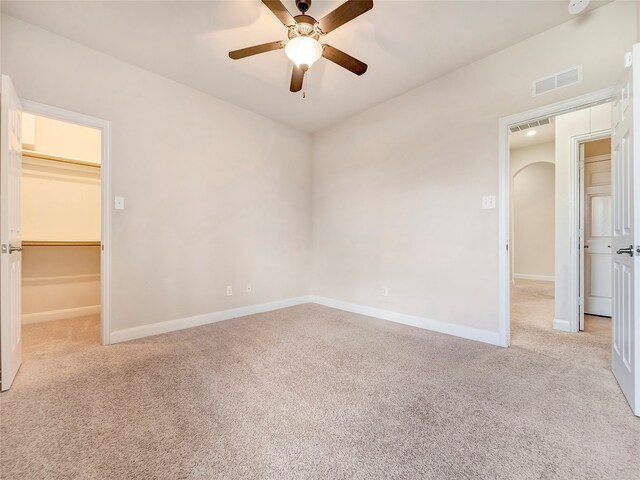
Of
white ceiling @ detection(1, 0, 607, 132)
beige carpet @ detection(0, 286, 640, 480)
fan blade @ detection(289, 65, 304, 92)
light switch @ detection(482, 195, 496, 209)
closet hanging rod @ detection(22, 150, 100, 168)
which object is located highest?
white ceiling @ detection(1, 0, 607, 132)

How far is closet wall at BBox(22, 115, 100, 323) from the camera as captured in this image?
3.34m

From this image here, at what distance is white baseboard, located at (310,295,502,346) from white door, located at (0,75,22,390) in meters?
3.23

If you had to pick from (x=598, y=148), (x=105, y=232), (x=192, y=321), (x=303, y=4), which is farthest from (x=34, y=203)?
(x=598, y=148)

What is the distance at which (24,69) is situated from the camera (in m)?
2.30

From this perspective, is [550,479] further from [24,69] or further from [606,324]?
[24,69]

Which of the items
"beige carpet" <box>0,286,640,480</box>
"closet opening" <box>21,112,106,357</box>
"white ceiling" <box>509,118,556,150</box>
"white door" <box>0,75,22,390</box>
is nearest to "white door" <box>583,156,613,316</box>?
"beige carpet" <box>0,286,640,480</box>

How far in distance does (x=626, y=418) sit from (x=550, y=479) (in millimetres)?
847

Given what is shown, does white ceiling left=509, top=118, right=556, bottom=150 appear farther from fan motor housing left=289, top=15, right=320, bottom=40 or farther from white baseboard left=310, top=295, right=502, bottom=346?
fan motor housing left=289, top=15, right=320, bottom=40

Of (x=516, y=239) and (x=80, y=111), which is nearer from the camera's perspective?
(x=80, y=111)

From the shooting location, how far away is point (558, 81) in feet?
7.76

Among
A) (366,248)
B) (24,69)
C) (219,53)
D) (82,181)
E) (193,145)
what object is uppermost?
(219,53)

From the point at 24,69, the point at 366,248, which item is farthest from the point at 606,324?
the point at 24,69

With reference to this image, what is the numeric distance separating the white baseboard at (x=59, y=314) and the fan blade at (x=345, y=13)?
423 cm

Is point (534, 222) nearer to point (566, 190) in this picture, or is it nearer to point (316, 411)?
point (566, 190)
